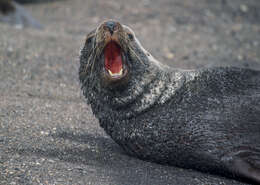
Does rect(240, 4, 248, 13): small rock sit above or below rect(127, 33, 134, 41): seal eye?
above

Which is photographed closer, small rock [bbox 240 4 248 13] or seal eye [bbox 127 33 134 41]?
seal eye [bbox 127 33 134 41]

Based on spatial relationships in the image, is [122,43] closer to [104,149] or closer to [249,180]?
[104,149]

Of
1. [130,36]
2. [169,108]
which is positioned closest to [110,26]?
[130,36]

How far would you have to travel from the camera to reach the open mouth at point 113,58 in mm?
4032

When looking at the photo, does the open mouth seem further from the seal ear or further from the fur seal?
the seal ear

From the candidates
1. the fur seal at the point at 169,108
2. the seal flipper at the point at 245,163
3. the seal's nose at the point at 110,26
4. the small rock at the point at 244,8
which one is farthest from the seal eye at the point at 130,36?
the small rock at the point at 244,8

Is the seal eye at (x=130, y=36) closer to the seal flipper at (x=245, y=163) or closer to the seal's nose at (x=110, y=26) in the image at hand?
the seal's nose at (x=110, y=26)

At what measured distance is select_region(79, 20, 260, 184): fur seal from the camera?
12.7ft

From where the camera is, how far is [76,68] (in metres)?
7.40

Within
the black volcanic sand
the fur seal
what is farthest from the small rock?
the fur seal

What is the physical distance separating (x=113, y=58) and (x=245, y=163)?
1608 mm

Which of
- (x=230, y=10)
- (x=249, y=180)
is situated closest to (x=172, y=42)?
(x=230, y=10)

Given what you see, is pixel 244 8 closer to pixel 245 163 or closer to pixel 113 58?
pixel 113 58

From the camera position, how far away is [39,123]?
15.8 ft
